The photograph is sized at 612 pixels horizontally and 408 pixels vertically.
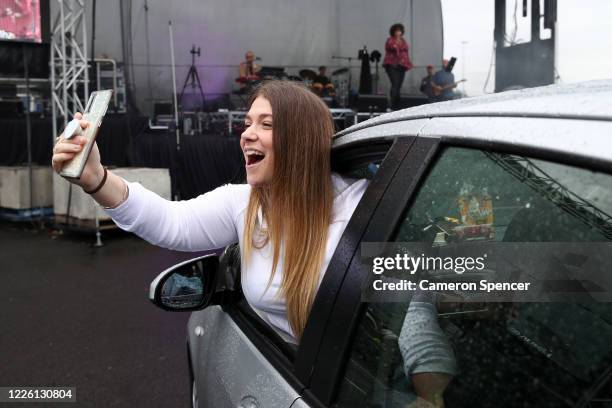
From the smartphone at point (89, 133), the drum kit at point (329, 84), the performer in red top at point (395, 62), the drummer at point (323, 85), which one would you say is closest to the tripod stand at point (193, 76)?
the drum kit at point (329, 84)

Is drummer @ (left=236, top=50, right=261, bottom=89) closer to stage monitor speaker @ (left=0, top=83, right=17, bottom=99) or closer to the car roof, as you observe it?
stage monitor speaker @ (left=0, top=83, right=17, bottom=99)

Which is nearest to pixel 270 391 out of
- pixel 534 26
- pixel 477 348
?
pixel 477 348

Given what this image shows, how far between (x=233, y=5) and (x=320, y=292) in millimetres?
12283

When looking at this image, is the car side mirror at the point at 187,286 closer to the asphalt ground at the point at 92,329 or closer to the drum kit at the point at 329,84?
the asphalt ground at the point at 92,329

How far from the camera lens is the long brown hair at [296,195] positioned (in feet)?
4.16

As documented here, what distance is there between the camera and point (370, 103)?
10.4 meters

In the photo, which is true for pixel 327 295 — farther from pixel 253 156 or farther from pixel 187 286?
pixel 187 286

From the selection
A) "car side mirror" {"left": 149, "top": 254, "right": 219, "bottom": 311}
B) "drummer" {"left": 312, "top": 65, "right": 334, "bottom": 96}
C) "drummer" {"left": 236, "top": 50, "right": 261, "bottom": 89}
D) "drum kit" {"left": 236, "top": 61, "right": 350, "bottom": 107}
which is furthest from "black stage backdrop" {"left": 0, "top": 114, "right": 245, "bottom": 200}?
"car side mirror" {"left": 149, "top": 254, "right": 219, "bottom": 311}

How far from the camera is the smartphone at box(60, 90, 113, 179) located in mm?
1225

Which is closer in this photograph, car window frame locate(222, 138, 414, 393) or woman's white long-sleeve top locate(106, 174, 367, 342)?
car window frame locate(222, 138, 414, 393)

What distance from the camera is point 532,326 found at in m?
0.75

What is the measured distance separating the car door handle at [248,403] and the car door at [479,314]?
23 cm

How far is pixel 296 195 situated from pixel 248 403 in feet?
1.66

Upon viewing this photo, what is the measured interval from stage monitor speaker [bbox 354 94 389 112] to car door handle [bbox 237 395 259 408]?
9.33m
